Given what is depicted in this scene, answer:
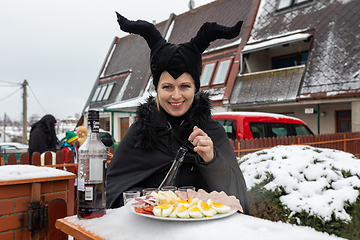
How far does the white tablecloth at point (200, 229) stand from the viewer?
3.36ft

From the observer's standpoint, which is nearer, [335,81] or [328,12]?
[335,81]

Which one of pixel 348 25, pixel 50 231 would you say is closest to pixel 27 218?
pixel 50 231

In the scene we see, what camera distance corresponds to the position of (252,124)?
23.5ft

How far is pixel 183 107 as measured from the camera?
222cm

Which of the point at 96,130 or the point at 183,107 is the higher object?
the point at 183,107

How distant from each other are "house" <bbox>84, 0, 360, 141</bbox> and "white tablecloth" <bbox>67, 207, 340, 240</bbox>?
9.79 metres

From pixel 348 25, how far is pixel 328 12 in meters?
1.28

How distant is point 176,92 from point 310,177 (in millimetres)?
2127

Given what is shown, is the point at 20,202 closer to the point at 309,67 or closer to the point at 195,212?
the point at 195,212

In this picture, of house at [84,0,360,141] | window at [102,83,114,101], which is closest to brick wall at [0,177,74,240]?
house at [84,0,360,141]

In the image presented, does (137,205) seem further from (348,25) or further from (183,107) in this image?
(348,25)

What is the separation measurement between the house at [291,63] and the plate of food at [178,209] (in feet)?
32.0

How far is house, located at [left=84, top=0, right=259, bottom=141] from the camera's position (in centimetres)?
1498

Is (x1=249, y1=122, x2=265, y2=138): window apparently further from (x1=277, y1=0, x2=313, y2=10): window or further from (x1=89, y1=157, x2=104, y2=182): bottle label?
(x1=277, y1=0, x2=313, y2=10): window
